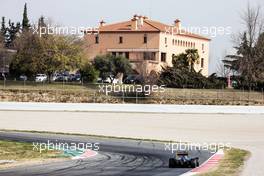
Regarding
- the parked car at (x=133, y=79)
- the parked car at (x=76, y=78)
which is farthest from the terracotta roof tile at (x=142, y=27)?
the parked car at (x=76, y=78)

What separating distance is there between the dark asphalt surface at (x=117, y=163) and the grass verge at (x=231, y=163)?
69 cm

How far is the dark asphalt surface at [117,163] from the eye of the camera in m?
14.8

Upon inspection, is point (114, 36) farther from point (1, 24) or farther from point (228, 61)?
point (1, 24)

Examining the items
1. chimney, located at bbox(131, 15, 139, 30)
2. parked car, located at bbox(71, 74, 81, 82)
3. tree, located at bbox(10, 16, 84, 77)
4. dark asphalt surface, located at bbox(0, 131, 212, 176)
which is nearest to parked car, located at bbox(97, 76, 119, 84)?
parked car, located at bbox(71, 74, 81, 82)

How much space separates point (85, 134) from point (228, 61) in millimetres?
61505

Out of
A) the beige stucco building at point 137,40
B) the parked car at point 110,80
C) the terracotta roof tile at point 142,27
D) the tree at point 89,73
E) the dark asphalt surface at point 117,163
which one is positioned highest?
the terracotta roof tile at point 142,27

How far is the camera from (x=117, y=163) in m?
17.1

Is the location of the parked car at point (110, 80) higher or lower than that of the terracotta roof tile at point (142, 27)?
lower

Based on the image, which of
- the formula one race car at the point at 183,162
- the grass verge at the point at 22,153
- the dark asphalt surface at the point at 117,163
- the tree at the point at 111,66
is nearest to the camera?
the dark asphalt surface at the point at 117,163

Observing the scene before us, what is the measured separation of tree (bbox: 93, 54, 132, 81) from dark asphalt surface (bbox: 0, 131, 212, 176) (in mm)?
45411

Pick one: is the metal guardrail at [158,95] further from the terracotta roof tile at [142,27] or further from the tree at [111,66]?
the terracotta roof tile at [142,27]

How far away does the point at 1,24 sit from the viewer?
113 m

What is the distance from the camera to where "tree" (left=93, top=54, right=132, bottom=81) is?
70.2 metres

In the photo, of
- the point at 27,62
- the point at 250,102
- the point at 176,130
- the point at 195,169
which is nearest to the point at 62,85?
the point at 27,62
